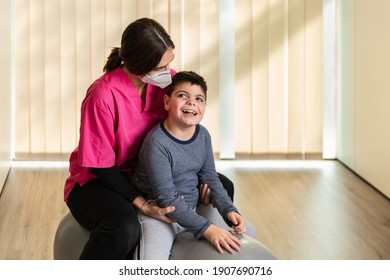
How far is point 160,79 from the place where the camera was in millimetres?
2627

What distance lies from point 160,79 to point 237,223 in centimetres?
52

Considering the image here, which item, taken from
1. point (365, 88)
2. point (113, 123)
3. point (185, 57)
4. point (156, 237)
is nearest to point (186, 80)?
point (113, 123)

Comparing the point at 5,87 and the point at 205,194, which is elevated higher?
the point at 5,87

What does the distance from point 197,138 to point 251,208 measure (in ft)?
5.47

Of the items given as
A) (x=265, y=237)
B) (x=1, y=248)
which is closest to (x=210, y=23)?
(x=265, y=237)

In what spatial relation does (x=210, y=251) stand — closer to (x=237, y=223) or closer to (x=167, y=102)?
(x=237, y=223)

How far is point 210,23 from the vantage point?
209 inches

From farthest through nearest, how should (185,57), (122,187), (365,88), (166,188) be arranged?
1. (185,57)
2. (365,88)
3. (122,187)
4. (166,188)

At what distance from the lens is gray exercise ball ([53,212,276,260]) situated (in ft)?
7.91

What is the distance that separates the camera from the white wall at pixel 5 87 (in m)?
4.68

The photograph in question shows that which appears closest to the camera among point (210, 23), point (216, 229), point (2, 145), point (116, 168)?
point (216, 229)

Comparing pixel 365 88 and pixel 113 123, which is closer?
pixel 113 123

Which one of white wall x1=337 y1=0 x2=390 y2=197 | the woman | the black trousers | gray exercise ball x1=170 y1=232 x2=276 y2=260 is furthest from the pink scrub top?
white wall x1=337 y1=0 x2=390 y2=197

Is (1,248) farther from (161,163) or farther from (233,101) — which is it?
(233,101)
